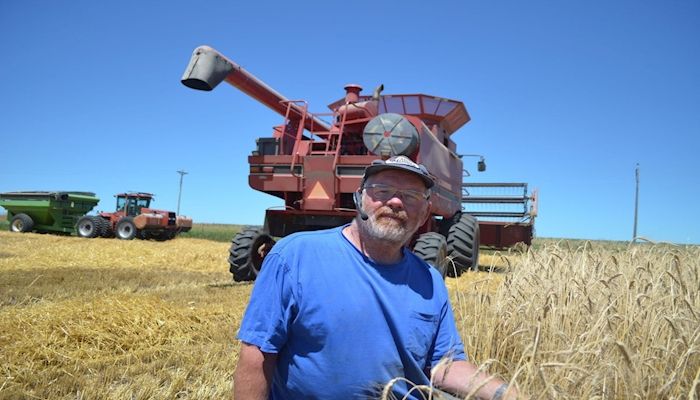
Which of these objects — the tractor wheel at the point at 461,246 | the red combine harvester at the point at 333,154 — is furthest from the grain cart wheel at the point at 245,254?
the tractor wheel at the point at 461,246

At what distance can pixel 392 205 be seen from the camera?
1939 millimetres

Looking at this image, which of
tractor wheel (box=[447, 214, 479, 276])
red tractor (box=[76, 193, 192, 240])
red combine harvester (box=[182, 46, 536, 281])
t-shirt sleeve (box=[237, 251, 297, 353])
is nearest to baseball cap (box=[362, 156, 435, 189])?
t-shirt sleeve (box=[237, 251, 297, 353])

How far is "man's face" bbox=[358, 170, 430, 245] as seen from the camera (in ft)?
6.24

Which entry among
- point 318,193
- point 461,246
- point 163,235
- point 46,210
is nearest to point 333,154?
point 318,193

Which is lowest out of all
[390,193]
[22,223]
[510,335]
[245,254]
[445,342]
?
[22,223]

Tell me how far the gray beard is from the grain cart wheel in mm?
5404

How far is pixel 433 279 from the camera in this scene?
2.09 meters

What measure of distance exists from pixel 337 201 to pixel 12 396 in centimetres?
446

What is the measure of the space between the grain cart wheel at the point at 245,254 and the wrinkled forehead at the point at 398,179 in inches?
212

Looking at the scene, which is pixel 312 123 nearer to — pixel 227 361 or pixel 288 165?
pixel 288 165

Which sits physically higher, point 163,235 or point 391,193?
point 391,193

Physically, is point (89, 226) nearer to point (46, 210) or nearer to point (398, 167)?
point (46, 210)

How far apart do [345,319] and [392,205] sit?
48 cm

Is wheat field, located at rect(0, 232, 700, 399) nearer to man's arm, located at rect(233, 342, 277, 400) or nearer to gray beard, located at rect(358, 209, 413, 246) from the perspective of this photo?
gray beard, located at rect(358, 209, 413, 246)
